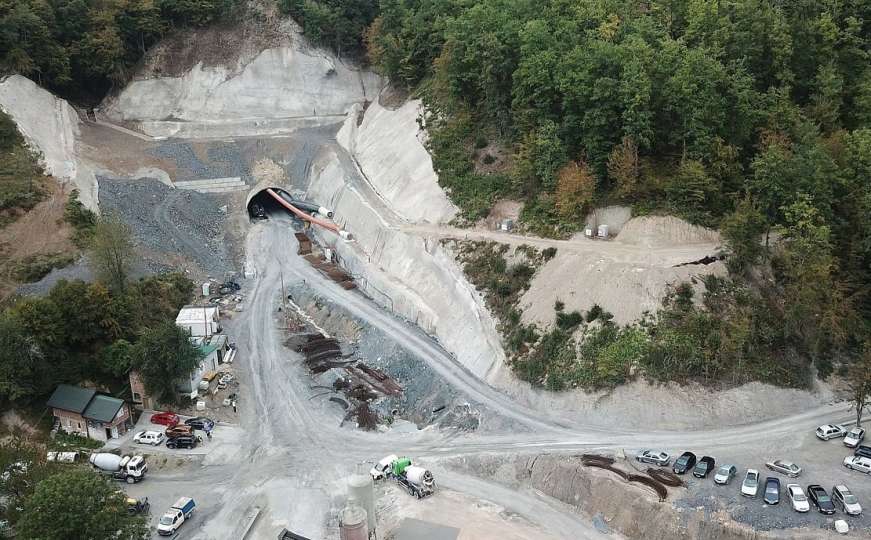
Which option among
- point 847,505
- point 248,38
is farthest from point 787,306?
point 248,38

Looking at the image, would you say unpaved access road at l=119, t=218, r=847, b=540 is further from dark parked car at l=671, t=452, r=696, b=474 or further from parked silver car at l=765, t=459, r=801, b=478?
dark parked car at l=671, t=452, r=696, b=474

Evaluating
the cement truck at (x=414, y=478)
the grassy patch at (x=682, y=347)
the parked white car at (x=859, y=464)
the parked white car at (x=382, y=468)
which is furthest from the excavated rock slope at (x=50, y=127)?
the parked white car at (x=859, y=464)

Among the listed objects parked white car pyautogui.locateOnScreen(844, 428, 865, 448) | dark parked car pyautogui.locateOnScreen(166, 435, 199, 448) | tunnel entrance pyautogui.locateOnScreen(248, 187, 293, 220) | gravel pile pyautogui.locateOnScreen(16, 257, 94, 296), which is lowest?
tunnel entrance pyautogui.locateOnScreen(248, 187, 293, 220)

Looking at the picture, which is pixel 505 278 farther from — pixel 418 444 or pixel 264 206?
pixel 264 206

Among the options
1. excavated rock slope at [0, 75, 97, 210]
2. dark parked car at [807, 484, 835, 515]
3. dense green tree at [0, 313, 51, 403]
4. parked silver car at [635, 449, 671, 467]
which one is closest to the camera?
dark parked car at [807, 484, 835, 515]

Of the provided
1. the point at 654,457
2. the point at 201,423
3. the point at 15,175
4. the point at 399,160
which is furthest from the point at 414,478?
the point at 15,175

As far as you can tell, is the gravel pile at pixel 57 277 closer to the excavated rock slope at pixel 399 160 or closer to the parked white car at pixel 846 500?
the excavated rock slope at pixel 399 160

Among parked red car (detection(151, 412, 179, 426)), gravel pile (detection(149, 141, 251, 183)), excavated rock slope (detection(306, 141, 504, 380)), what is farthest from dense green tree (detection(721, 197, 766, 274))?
gravel pile (detection(149, 141, 251, 183))
